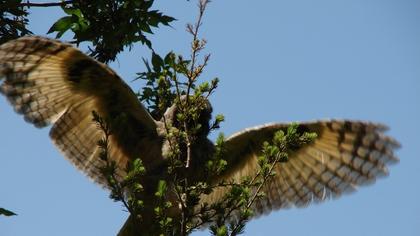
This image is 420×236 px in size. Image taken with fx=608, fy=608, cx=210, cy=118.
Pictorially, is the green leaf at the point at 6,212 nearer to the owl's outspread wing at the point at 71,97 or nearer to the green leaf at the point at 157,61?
the owl's outspread wing at the point at 71,97

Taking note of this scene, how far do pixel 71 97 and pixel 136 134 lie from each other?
0.72 metres

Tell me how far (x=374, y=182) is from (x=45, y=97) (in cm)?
318

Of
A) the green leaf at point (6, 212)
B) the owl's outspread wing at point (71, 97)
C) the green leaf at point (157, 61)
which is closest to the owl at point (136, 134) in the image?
the owl's outspread wing at point (71, 97)

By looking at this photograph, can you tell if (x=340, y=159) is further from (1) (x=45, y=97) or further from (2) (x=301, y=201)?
(1) (x=45, y=97)

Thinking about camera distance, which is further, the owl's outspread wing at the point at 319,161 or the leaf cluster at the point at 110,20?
the owl's outspread wing at the point at 319,161

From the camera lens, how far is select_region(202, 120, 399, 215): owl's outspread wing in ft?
18.8

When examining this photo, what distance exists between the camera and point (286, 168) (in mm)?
6281

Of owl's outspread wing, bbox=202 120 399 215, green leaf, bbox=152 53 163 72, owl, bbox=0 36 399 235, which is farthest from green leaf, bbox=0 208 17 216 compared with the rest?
owl's outspread wing, bbox=202 120 399 215

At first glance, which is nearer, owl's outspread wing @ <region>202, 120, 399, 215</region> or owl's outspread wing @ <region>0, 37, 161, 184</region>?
owl's outspread wing @ <region>0, 37, 161, 184</region>

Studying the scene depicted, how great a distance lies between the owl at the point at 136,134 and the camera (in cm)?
536

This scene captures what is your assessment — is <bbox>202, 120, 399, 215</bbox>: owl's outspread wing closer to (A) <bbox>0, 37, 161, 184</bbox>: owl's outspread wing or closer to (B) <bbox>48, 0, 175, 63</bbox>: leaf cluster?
(A) <bbox>0, 37, 161, 184</bbox>: owl's outspread wing

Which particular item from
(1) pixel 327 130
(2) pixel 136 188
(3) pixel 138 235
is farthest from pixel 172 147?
(1) pixel 327 130

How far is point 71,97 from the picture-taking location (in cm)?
561

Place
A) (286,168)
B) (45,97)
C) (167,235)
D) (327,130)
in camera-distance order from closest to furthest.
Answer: (167,235)
(45,97)
(327,130)
(286,168)
